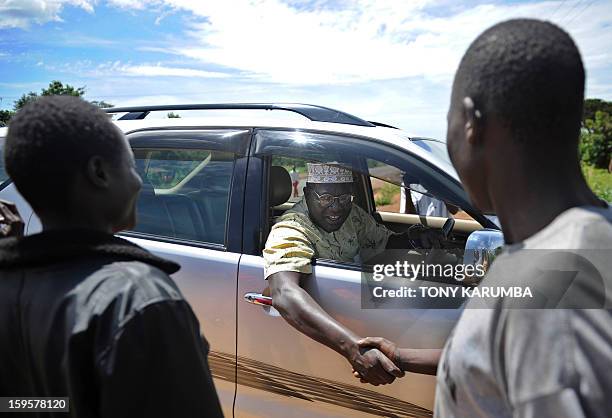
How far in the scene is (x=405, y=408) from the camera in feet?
7.53

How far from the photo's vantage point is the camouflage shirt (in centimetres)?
249

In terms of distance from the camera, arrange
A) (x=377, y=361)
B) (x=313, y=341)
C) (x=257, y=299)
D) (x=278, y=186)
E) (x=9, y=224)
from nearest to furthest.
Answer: (x=9, y=224) → (x=377, y=361) → (x=313, y=341) → (x=257, y=299) → (x=278, y=186)

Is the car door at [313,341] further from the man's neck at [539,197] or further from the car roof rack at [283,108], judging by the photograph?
the man's neck at [539,197]

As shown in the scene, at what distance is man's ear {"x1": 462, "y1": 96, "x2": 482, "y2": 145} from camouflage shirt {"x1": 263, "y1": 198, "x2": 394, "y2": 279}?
1.47 m

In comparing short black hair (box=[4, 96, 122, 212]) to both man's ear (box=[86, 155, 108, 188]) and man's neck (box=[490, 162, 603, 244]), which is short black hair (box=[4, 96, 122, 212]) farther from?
man's neck (box=[490, 162, 603, 244])

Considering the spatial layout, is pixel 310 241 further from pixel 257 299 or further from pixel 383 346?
pixel 383 346

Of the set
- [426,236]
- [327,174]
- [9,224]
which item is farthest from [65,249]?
[426,236]

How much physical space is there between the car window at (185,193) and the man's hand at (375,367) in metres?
0.94

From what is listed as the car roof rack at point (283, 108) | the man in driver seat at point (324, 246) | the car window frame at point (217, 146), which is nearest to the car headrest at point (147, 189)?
the car window frame at point (217, 146)

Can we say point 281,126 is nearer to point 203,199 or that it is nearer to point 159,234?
point 203,199

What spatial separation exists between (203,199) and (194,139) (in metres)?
0.33

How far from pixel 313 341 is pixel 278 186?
38.1 inches

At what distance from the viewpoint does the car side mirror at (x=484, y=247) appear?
2.21 meters

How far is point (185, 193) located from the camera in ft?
10.5
